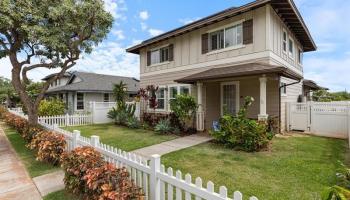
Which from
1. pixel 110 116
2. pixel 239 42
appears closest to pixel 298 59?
pixel 239 42

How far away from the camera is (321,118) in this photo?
10.2 m

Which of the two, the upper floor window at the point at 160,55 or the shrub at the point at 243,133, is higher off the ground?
the upper floor window at the point at 160,55

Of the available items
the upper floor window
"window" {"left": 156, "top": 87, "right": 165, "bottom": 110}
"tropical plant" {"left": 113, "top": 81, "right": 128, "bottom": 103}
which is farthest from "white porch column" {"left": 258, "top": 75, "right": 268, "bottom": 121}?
"tropical plant" {"left": 113, "top": 81, "right": 128, "bottom": 103}

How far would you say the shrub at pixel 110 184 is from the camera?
10.1 feet

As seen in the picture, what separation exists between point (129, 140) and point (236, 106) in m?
5.66

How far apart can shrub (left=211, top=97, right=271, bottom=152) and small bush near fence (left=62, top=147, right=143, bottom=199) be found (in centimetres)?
498

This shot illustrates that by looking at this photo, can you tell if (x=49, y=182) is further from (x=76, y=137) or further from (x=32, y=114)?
(x=32, y=114)

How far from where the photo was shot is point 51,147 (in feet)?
19.9

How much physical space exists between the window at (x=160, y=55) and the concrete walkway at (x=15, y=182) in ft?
32.2

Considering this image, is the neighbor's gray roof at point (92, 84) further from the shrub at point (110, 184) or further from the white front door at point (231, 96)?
the shrub at point (110, 184)

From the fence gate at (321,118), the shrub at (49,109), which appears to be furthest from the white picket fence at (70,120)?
the fence gate at (321,118)

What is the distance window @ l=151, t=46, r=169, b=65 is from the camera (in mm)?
14427

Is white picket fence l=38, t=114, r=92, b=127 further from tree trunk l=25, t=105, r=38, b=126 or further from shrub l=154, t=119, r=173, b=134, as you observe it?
shrub l=154, t=119, r=173, b=134

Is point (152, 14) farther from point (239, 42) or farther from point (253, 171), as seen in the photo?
point (253, 171)
